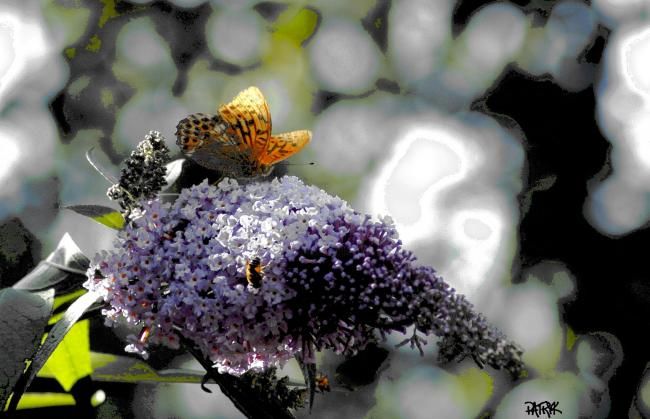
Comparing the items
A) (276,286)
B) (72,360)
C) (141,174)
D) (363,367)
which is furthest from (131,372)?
(363,367)

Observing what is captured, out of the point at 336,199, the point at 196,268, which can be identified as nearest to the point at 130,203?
the point at 196,268

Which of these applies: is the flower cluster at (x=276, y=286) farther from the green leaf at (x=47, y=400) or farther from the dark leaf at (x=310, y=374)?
the green leaf at (x=47, y=400)

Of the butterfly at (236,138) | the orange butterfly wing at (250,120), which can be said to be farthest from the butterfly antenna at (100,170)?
the orange butterfly wing at (250,120)

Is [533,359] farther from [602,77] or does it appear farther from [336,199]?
[336,199]

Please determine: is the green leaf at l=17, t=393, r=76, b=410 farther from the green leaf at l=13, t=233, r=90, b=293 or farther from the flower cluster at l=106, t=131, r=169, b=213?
the flower cluster at l=106, t=131, r=169, b=213

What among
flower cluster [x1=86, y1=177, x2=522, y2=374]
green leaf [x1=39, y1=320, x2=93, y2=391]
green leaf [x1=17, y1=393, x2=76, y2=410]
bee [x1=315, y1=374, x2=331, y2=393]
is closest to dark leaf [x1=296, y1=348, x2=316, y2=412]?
flower cluster [x1=86, y1=177, x2=522, y2=374]

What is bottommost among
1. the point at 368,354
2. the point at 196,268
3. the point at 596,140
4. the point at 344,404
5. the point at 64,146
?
the point at 344,404

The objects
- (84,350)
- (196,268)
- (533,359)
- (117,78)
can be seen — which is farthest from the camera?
(117,78)

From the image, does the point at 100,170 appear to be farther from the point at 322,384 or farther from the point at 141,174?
the point at 322,384
